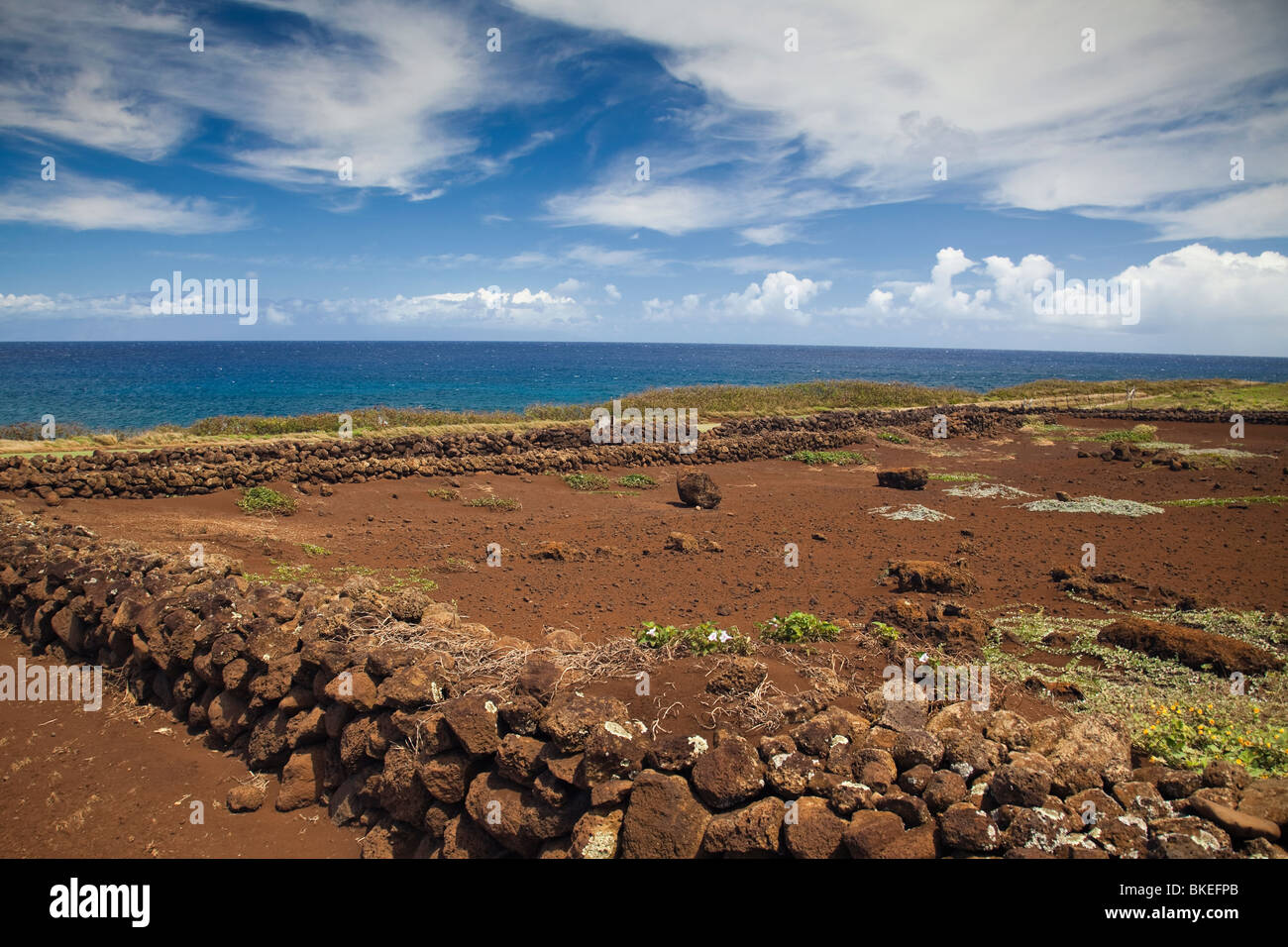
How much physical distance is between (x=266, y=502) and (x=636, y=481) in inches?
352

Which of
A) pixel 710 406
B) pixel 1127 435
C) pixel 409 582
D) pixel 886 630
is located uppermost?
pixel 710 406

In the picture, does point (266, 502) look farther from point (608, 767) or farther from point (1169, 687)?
point (1169, 687)

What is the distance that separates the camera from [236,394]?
54.2 meters

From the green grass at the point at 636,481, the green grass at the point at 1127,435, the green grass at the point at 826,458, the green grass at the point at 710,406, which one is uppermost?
the green grass at the point at 710,406

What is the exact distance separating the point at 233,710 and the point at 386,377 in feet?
247

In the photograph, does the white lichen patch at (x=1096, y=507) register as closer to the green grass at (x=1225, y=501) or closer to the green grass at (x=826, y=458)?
the green grass at (x=1225, y=501)

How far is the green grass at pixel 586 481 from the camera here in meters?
18.5

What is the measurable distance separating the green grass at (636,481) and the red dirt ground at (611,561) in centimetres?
40

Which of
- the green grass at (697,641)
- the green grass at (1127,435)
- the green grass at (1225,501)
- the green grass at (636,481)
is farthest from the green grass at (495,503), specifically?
the green grass at (1127,435)

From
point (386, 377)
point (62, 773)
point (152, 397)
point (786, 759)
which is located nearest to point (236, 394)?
point (152, 397)

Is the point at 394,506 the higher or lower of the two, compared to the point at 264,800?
higher

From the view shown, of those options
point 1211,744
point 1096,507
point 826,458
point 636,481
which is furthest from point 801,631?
Result: point 826,458

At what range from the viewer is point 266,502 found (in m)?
14.1
